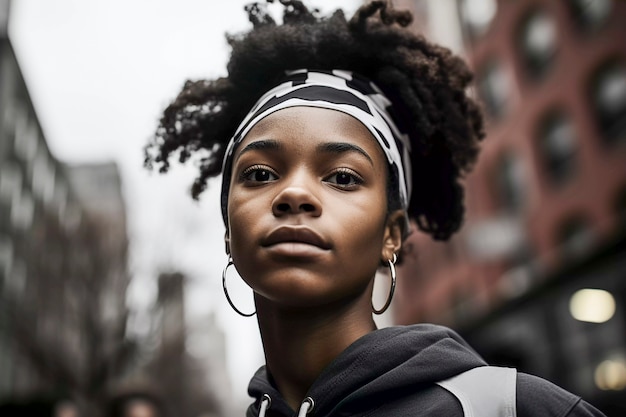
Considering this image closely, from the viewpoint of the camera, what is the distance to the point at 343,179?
1796 mm

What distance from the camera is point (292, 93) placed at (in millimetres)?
1968

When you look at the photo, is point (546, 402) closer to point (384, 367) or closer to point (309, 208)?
point (384, 367)

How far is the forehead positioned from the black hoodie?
0.51 m

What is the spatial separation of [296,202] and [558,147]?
62.1 ft

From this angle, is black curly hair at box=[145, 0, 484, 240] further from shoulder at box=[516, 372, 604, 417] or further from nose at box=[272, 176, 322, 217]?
shoulder at box=[516, 372, 604, 417]

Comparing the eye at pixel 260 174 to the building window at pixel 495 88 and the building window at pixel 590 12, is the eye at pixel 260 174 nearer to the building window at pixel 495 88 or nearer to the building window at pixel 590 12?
the building window at pixel 590 12

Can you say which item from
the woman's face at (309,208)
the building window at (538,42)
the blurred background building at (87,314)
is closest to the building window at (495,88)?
the building window at (538,42)

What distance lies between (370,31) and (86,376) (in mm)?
16478

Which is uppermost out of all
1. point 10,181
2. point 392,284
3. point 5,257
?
point 10,181

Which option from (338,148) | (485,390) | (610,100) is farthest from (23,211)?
(485,390)

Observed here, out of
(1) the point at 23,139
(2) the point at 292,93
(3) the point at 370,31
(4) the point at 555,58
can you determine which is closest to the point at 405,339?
(2) the point at 292,93

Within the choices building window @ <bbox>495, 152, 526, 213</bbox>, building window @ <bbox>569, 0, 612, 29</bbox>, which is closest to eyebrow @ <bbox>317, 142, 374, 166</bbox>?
building window @ <bbox>569, 0, 612, 29</bbox>

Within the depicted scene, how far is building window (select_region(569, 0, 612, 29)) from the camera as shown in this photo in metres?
17.0

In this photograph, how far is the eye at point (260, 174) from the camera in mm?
1830
